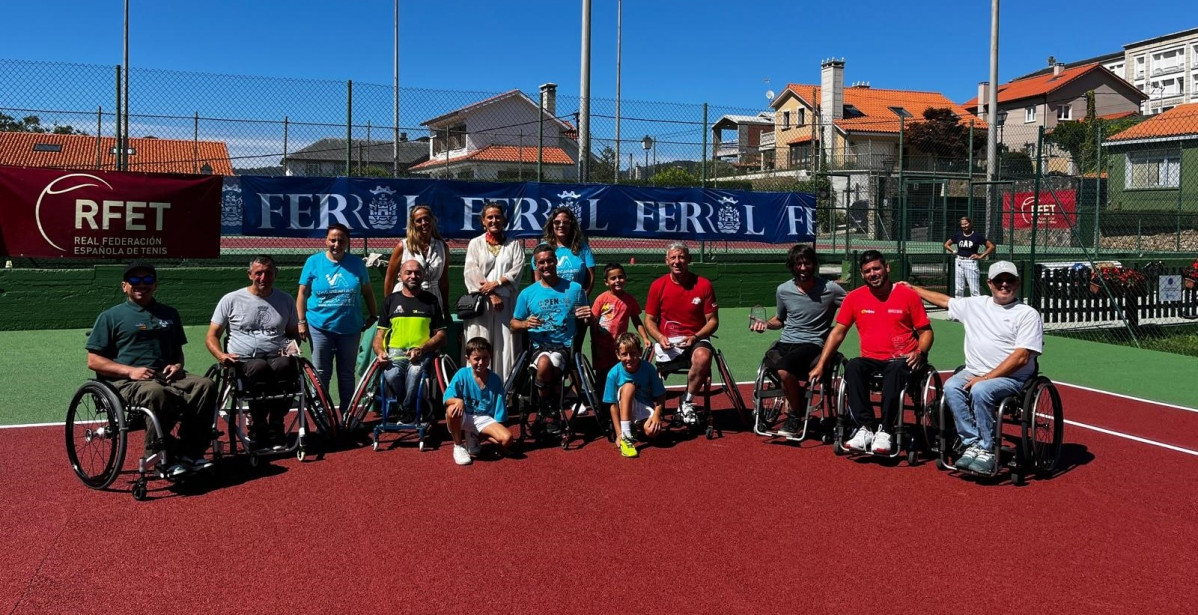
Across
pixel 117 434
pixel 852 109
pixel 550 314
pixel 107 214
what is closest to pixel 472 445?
pixel 550 314

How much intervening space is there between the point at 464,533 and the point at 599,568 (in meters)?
0.80

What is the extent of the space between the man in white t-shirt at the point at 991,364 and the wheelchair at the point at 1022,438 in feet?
0.18

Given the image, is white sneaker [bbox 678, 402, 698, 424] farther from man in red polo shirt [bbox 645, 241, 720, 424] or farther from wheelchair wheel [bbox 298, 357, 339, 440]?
wheelchair wheel [bbox 298, 357, 339, 440]

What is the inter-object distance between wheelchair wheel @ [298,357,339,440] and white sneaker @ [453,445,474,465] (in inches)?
33.3

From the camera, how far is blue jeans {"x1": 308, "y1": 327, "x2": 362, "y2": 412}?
6.96 metres

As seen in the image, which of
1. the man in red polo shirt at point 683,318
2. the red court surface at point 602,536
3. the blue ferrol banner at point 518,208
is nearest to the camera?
the red court surface at point 602,536

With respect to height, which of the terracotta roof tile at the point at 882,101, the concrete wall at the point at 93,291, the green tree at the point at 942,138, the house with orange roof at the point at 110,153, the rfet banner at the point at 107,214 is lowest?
the concrete wall at the point at 93,291

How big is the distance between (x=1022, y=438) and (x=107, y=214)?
9.85 m

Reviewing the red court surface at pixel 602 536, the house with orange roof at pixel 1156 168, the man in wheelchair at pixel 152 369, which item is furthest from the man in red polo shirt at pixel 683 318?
the house with orange roof at pixel 1156 168

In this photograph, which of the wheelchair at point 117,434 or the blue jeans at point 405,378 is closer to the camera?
the wheelchair at point 117,434

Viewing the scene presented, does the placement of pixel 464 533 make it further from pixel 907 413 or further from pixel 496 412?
pixel 907 413

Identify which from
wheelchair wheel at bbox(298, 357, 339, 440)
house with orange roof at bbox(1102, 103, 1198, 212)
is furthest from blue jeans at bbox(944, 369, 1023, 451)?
house with orange roof at bbox(1102, 103, 1198, 212)

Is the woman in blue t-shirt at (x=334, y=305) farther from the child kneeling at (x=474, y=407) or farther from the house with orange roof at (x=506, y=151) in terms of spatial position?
the house with orange roof at (x=506, y=151)

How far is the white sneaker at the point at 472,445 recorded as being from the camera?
629cm
